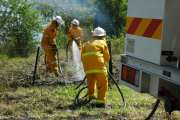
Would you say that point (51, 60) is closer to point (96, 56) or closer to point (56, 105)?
point (56, 105)

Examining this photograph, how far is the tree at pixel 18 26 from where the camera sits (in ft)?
62.3

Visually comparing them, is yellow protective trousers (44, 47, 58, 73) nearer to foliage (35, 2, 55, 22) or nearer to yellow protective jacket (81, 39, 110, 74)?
yellow protective jacket (81, 39, 110, 74)

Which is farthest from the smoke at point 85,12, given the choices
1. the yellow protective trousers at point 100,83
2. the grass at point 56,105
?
the yellow protective trousers at point 100,83

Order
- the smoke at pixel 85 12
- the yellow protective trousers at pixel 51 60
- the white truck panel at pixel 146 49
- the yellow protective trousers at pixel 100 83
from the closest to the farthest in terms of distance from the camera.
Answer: the white truck panel at pixel 146 49, the yellow protective trousers at pixel 100 83, the yellow protective trousers at pixel 51 60, the smoke at pixel 85 12

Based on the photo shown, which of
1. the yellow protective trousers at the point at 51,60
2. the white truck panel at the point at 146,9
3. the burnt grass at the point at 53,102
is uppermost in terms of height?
→ the white truck panel at the point at 146,9

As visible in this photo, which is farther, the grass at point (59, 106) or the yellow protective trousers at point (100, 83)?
the yellow protective trousers at point (100, 83)

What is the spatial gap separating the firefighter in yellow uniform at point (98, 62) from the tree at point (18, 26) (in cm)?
912

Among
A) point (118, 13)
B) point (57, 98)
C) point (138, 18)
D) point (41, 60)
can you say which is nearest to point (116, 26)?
point (118, 13)

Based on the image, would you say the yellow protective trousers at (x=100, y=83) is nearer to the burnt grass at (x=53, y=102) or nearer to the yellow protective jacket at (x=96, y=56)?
the yellow protective jacket at (x=96, y=56)

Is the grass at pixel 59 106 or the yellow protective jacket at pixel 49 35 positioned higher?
the yellow protective jacket at pixel 49 35

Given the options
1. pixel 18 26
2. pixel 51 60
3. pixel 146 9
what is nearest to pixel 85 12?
pixel 18 26

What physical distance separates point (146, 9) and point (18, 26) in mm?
12945

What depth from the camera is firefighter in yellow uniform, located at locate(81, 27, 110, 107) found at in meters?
9.83

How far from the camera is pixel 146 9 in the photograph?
271 inches
